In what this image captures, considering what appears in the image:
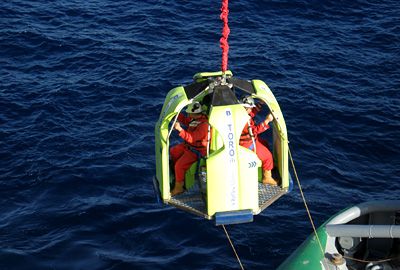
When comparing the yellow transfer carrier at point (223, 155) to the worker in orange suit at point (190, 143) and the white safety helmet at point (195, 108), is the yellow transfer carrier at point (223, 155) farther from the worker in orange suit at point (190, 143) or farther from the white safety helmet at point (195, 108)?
the worker in orange suit at point (190, 143)

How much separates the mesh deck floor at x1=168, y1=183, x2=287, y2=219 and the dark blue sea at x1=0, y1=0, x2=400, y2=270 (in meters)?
5.11

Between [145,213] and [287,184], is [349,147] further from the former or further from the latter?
[287,184]

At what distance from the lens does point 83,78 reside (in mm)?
33094

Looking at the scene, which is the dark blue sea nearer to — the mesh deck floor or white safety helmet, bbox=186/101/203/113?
the mesh deck floor

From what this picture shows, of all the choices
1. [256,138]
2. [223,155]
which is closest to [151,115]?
[256,138]

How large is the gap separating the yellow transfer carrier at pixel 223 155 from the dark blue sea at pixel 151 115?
229 inches

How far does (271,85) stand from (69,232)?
12792 millimetres

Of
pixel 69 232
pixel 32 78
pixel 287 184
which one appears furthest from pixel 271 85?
pixel 287 184

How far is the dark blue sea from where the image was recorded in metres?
23.2

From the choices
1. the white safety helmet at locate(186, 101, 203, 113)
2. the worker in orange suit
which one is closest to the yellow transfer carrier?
the white safety helmet at locate(186, 101, 203, 113)

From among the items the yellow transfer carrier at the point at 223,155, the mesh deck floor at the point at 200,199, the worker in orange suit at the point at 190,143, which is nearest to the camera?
the yellow transfer carrier at the point at 223,155

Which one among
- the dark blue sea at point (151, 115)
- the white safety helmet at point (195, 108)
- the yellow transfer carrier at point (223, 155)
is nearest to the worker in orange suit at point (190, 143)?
the white safety helmet at point (195, 108)

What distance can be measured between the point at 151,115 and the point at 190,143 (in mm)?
13637

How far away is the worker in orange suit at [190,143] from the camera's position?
16.8 m
